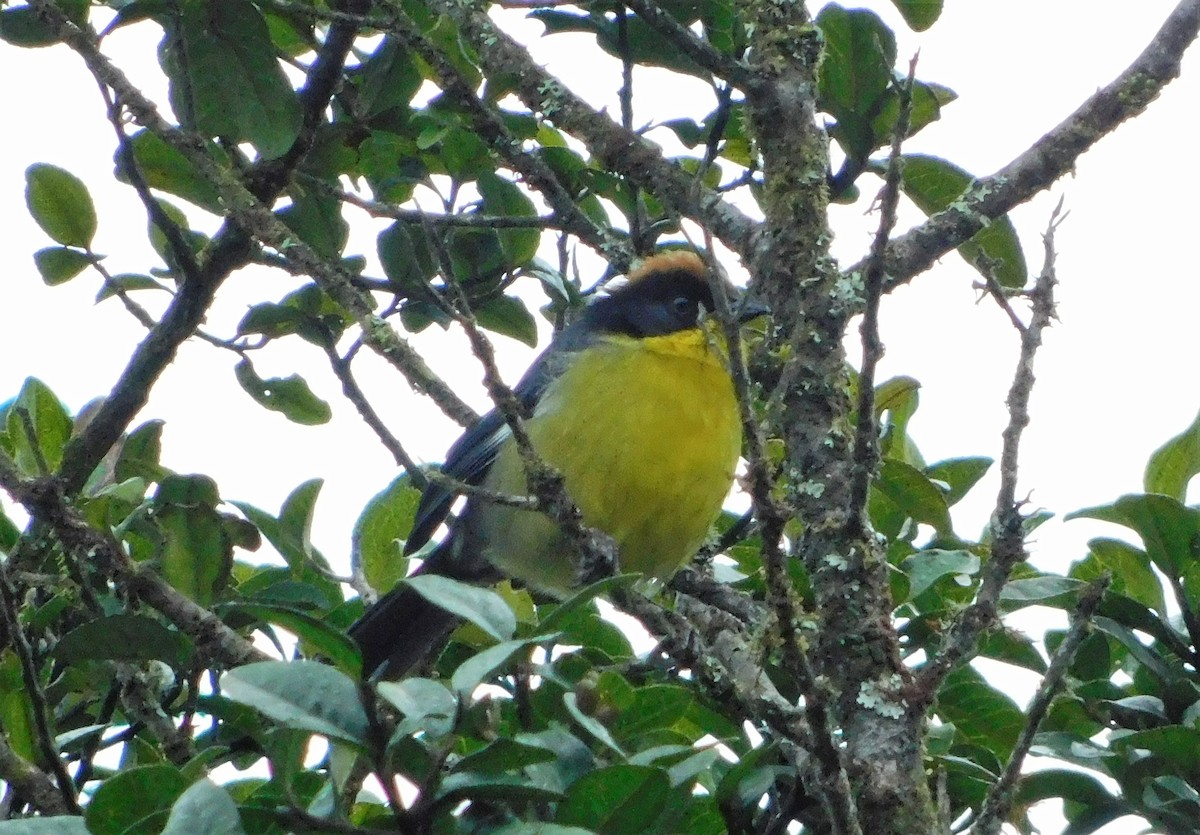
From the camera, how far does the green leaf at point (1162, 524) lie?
289cm

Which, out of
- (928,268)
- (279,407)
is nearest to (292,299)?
(279,407)

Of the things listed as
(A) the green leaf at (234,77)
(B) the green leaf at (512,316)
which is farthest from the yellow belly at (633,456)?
(A) the green leaf at (234,77)

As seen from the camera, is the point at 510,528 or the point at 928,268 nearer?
the point at 928,268

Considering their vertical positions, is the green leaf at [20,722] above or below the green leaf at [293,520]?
below

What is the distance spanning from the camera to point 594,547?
2980 mm

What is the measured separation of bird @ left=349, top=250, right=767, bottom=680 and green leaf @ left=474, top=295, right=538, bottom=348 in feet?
0.82

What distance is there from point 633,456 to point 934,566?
1058mm

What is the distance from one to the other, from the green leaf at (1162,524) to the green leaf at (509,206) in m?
1.42

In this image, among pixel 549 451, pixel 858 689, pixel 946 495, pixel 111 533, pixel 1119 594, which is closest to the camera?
pixel 858 689

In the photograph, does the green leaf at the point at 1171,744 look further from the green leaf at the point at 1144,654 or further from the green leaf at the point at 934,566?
the green leaf at the point at 934,566

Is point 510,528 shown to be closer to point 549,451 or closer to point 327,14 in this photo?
point 549,451

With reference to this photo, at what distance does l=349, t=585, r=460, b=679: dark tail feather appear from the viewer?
3430 millimetres

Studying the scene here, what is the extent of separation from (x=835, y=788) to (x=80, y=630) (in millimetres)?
1330

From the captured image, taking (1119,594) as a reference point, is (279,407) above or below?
above
